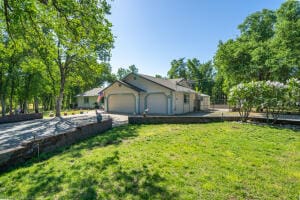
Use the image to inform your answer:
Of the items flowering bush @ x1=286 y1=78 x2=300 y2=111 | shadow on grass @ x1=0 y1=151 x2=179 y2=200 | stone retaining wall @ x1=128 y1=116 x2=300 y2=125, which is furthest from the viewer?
stone retaining wall @ x1=128 y1=116 x2=300 y2=125

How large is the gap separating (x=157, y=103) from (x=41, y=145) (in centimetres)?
1460

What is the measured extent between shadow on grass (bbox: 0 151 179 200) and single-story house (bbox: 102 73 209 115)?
1461cm

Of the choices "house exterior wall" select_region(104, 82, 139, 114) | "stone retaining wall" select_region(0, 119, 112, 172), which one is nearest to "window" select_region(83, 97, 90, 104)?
"house exterior wall" select_region(104, 82, 139, 114)

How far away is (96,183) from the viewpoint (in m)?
3.76

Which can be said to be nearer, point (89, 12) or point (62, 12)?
point (62, 12)

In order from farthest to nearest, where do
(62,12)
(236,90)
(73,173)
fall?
(236,90) → (62,12) → (73,173)

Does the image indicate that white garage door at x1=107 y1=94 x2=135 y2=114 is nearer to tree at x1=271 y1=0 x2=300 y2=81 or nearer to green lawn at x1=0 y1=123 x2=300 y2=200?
green lawn at x1=0 y1=123 x2=300 y2=200

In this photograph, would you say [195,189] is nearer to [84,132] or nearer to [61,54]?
[84,132]

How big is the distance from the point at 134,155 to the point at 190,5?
12615 millimetres

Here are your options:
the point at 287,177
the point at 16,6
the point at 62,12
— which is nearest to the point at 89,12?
the point at 62,12

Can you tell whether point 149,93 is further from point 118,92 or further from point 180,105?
point 118,92

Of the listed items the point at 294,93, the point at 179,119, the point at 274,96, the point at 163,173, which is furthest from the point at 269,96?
the point at 163,173

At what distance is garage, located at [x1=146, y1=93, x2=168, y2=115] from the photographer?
1923 centimetres

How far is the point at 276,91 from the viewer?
1055cm
